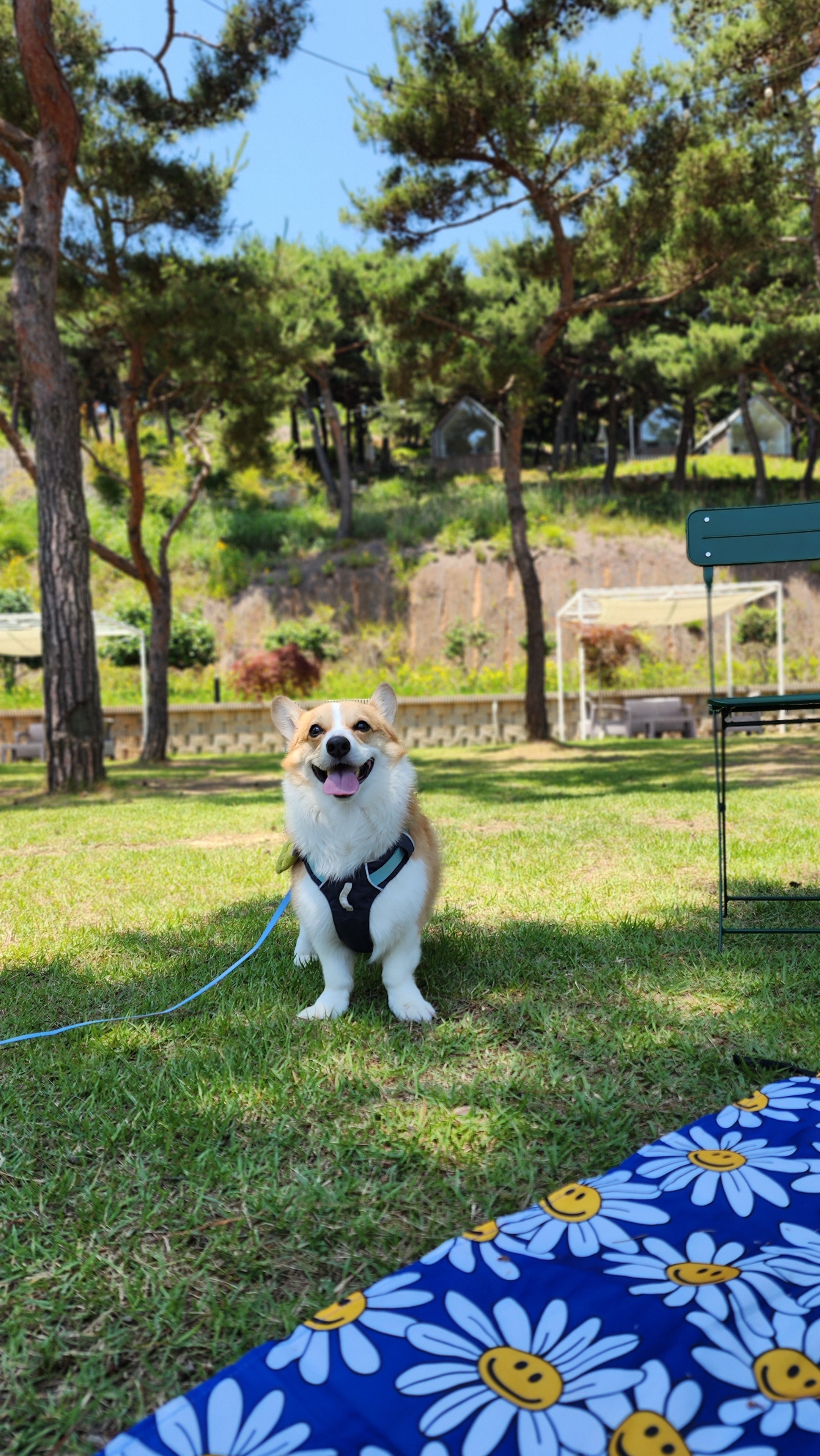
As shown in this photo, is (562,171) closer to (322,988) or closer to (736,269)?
(736,269)

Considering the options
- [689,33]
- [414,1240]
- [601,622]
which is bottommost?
[414,1240]

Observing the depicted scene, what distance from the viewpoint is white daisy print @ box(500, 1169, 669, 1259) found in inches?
55.1

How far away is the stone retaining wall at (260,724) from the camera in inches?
670

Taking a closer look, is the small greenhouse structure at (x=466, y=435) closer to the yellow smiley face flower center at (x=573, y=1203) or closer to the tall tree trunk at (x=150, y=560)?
the tall tree trunk at (x=150, y=560)

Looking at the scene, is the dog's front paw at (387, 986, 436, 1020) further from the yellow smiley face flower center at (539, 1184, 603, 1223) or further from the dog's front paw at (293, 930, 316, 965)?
the yellow smiley face flower center at (539, 1184, 603, 1223)

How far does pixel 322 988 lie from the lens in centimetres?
271

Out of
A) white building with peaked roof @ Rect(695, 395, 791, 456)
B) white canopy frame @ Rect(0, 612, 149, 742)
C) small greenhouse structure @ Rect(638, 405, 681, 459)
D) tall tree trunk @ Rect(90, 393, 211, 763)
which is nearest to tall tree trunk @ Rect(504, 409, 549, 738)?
tall tree trunk @ Rect(90, 393, 211, 763)

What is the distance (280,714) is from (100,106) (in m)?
10.9

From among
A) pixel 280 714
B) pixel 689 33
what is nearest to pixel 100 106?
pixel 689 33

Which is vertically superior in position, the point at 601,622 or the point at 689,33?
the point at 689,33

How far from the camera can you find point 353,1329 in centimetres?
123

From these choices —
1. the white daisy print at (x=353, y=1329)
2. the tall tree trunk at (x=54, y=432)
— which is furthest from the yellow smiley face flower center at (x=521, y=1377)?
the tall tree trunk at (x=54, y=432)

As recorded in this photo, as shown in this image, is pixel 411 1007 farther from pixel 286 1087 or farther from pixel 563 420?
pixel 563 420

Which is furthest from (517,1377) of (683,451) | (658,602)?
(683,451)
